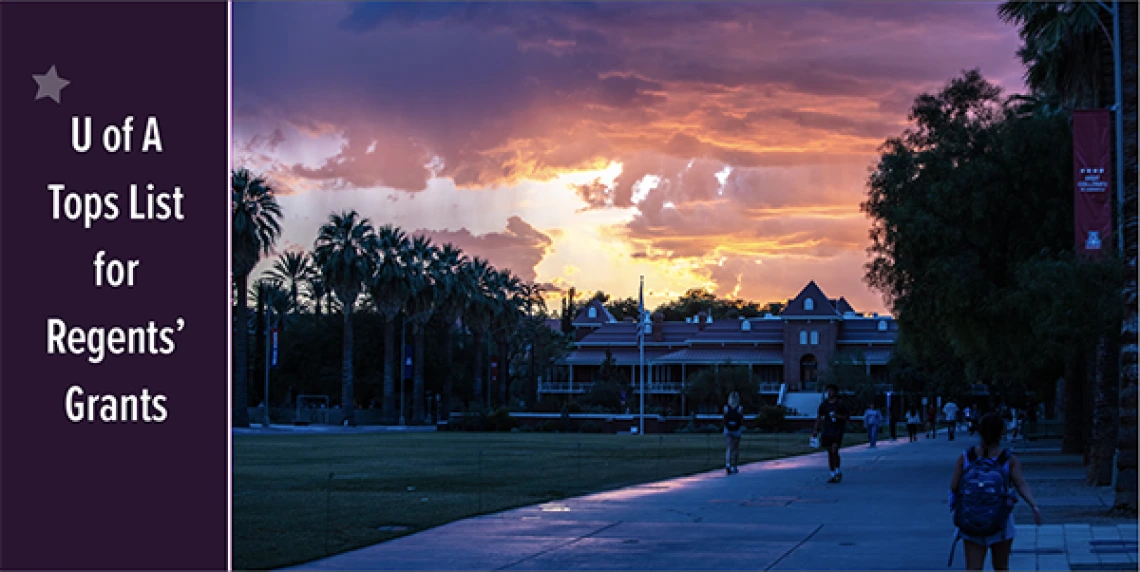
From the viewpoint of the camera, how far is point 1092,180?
23.1m

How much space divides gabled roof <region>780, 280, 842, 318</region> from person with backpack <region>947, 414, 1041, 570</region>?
9612cm

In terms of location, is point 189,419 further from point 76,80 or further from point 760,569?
point 760,569

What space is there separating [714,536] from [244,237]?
56856mm

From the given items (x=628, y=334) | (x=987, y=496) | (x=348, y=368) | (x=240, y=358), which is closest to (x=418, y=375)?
(x=348, y=368)

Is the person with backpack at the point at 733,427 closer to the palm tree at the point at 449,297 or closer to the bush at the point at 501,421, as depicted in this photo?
the bush at the point at 501,421

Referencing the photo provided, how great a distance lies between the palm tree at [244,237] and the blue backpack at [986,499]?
60.5 metres

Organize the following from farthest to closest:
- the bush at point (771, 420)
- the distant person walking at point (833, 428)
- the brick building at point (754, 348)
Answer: the brick building at point (754, 348) < the bush at point (771, 420) < the distant person walking at point (833, 428)

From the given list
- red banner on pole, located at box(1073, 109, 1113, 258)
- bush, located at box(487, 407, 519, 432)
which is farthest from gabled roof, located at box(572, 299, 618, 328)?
red banner on pole, located at box(1073, 109, 1113, 258)

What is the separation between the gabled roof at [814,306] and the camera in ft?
344

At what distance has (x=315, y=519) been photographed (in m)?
16.6

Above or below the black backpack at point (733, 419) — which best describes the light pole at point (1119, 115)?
above

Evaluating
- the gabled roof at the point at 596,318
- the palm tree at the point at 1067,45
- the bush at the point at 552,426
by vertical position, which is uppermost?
the palm tree at the point at 1067,45

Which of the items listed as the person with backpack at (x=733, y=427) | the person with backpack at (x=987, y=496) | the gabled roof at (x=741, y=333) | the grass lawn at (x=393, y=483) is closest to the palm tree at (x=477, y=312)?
the gabled roof at (x=741, y=333)

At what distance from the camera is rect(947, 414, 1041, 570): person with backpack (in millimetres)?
9594
